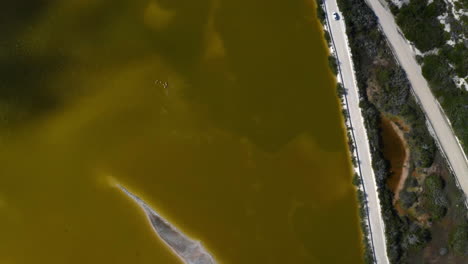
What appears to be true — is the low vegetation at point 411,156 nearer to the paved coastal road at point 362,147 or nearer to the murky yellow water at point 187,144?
the paved coastal road at point 362,147

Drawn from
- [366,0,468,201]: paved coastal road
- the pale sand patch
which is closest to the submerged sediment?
the pale sand patch

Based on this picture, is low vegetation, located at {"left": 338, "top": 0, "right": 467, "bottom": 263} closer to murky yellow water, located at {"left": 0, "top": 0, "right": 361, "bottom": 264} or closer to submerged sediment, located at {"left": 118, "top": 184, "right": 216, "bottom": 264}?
murky yellow water, located at {"left": 0, "top": 0, "right": 361, "bottom": 264}

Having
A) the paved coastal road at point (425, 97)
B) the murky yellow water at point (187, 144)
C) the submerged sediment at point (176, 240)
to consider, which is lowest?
the submerged sediment at point (176, 240)

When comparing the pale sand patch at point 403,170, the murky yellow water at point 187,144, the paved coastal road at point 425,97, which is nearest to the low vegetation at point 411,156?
the pale sand patch at point 403,170

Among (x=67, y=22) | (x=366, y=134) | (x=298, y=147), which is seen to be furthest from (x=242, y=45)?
(x=67, y=22)

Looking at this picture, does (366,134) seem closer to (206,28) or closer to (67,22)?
(206,28)
